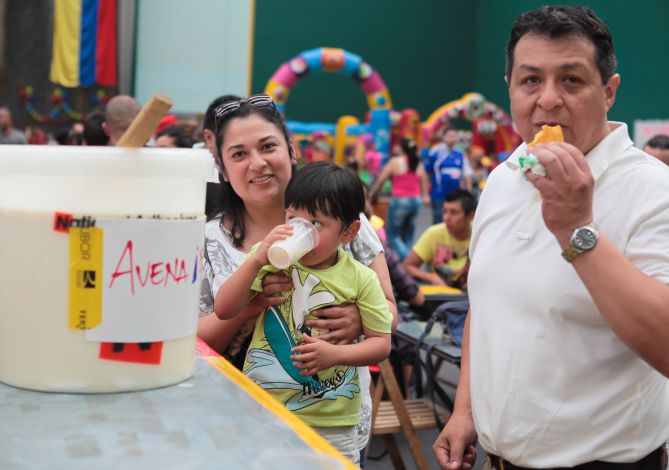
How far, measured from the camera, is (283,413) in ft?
2.83

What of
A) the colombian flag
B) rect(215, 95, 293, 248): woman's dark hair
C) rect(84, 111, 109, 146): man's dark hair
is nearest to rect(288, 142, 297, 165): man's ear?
rect(215, 95, 293, 248): woman's dark hair

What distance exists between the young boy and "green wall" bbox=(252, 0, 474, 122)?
1873 cm

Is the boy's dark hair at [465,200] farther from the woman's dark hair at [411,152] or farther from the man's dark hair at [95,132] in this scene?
the woman's dark hair at [411,152]

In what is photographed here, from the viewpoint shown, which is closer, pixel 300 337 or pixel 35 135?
pixel 300 337

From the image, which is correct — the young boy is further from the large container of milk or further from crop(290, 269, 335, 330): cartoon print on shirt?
the large container of milk

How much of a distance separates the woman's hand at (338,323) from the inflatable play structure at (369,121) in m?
13.1

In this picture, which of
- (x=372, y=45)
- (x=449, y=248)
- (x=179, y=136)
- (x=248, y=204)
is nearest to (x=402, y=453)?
(x=449, y=248)

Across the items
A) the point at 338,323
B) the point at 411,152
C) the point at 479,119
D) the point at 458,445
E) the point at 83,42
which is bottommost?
the point at 411,152

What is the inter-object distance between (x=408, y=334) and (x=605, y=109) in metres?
2.53

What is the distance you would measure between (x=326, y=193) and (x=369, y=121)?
50.8 feet

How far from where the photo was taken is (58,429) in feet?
2.58

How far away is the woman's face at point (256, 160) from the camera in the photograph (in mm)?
1846

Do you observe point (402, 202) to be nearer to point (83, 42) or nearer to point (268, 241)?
point (268, 241)

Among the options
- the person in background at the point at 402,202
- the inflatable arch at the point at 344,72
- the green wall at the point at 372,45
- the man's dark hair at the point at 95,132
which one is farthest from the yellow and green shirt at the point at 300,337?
the green wall at the point at 372,45
